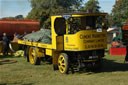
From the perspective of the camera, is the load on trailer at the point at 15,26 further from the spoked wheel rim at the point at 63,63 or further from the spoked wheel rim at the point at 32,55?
the spoked wheel rim at the point at 63,63

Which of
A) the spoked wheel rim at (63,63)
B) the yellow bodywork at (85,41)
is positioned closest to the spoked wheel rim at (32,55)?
the spoked wheel rim at (63,63)

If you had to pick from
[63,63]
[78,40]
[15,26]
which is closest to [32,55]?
[63,63]

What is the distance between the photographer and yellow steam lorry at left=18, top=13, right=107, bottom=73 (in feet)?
32.0

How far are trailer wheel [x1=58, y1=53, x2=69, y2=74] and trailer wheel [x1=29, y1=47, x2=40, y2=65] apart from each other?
269 centimetres

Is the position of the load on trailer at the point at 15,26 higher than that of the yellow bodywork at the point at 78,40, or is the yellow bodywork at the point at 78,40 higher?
the load on trailer at the point at 15,26

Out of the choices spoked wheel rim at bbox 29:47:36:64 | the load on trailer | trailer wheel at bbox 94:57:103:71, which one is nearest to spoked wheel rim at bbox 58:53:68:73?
trailer wheel at bbox 94:57:103:71

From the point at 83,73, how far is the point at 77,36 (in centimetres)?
182

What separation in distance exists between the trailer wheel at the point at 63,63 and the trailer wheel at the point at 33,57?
2.69 m

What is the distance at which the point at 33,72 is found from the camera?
430 inches

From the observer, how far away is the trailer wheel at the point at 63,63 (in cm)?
1009

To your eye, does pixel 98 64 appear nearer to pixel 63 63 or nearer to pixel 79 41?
pixel 63 63

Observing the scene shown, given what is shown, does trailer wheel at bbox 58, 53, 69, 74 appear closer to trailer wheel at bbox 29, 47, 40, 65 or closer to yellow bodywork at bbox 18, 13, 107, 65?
yellow bodywork at bbox 18, 13, 107, 65

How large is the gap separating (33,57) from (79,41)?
4.84 m

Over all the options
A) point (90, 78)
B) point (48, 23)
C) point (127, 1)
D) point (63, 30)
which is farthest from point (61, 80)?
point (127, 1)
